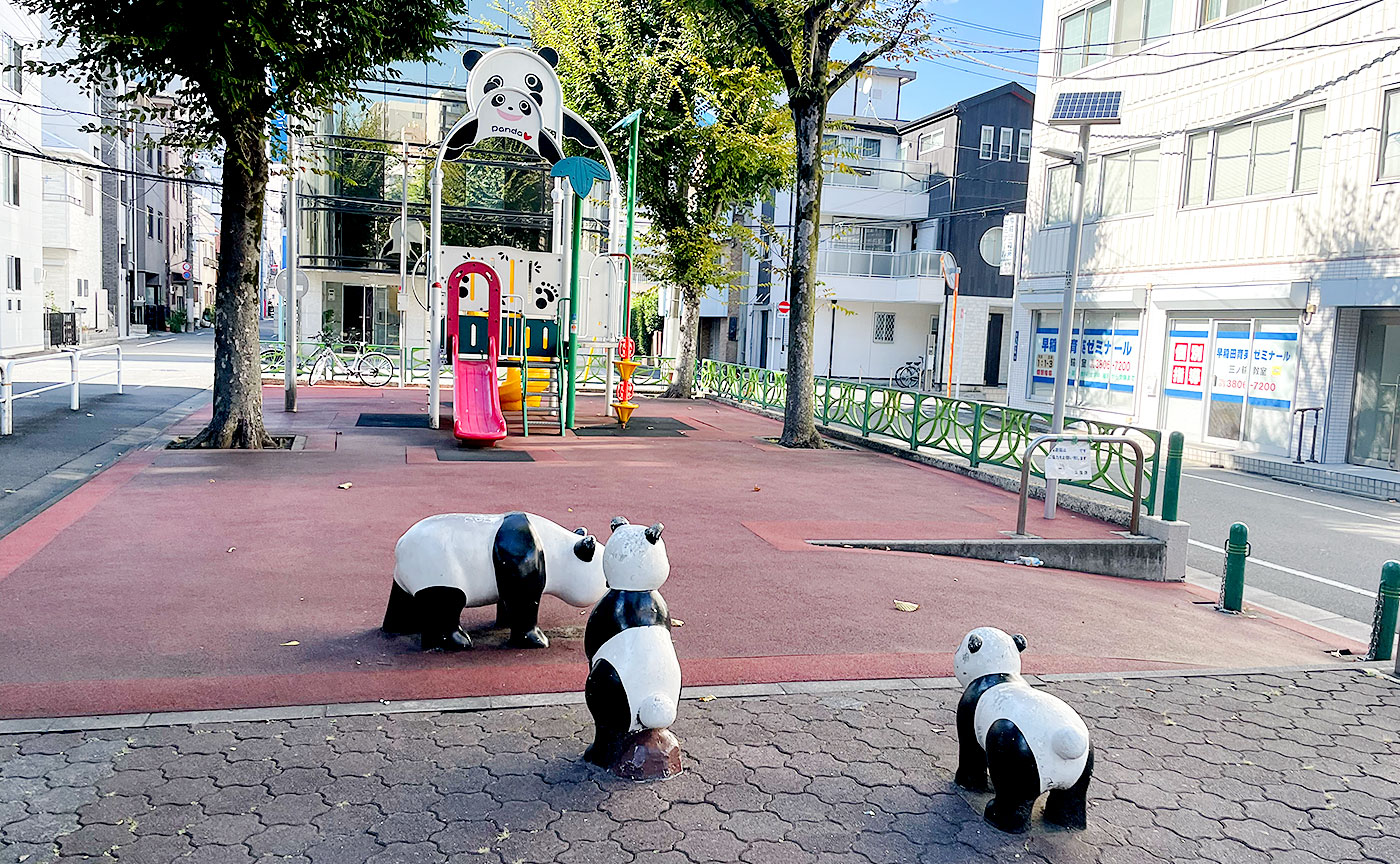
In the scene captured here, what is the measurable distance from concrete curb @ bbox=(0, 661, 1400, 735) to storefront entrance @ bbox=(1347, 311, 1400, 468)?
12.8 meters

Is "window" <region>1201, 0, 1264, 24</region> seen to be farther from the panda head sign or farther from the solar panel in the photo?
the panda head sign

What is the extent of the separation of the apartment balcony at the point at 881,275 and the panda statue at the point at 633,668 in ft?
110

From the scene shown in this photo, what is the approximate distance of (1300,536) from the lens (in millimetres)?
11242

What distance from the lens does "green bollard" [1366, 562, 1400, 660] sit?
630 cm

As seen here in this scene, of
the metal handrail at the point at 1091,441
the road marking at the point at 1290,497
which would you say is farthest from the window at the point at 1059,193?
the metal handrail at the point at 1091,441

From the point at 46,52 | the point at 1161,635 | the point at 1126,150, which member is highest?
the point at 46,52

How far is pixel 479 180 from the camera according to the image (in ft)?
103

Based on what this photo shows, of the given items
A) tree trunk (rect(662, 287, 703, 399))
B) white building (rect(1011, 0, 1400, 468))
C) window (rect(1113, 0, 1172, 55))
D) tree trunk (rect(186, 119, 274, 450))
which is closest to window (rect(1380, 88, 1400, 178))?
white building (rect(1011, 0, 1400, 468))

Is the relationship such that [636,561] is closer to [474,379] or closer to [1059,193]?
[474,379]

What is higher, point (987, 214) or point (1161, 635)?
point (987, 214)

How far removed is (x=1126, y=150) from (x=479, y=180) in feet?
61.3

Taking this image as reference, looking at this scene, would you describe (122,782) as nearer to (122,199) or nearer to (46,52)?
(46,52)

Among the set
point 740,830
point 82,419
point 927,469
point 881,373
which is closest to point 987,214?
point 881,373

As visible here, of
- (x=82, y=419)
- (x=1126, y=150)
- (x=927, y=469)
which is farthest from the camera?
(x=1126, y=150)
